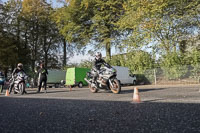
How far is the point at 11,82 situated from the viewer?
42.8 ft

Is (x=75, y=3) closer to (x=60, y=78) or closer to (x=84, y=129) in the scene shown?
(x=60, y=78)

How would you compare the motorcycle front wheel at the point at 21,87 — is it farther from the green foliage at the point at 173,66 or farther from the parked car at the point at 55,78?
the green foliage at the point at 173,66

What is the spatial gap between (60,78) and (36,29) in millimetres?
11690

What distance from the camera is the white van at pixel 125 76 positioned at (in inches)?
972

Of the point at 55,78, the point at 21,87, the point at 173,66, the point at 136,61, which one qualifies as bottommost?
the point at 21,87

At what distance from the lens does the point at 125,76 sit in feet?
83.5

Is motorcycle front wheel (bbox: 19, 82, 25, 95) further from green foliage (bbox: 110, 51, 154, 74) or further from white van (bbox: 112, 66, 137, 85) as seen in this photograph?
green foliage (bbox: 110, 51, 154, 74)

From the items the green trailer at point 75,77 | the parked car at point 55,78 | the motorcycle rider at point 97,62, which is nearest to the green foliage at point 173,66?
the green trailer at point 75,77

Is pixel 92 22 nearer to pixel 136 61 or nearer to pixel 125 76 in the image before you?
pixel 136 61

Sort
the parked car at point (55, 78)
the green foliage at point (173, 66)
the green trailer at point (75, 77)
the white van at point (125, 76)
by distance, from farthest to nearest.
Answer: the parked car at point (55, 78) → the white van at point (125, 76) → the green trailer at point (75, 77) → the green foliage at point (173, 66)

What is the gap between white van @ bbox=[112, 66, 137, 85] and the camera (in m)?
24.7

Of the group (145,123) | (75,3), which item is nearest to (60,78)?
(75,3)

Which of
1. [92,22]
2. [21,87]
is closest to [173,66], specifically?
[92,22]

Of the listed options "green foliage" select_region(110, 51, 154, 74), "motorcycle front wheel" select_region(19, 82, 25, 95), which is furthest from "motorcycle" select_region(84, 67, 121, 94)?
"green foliage" select_region(110, 51, 154, 74)
